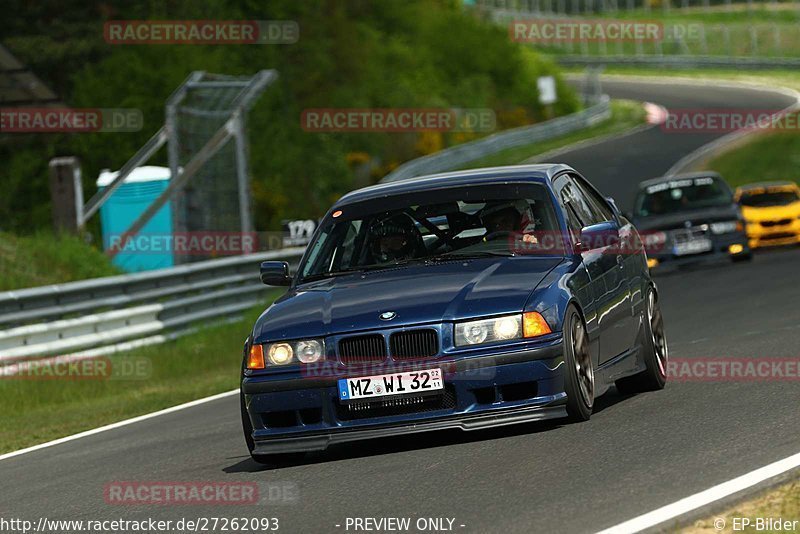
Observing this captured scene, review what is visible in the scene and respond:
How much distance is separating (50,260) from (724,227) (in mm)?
9879

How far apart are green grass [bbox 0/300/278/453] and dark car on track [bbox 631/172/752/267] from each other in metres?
7.67

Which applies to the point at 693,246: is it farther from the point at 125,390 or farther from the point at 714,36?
the point at 714,36

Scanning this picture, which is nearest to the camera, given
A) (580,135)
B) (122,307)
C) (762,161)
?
(122,307)

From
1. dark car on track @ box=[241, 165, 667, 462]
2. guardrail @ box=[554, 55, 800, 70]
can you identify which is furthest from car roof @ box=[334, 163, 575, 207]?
guardrail @ box=[554, 55, 800, 70]

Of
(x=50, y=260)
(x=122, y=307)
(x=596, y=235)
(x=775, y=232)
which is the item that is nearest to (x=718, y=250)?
(x=775, y=232)

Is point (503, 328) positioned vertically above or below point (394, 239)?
below

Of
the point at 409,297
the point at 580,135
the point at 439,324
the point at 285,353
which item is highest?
the point at 409,297

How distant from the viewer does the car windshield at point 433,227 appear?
9391 mm

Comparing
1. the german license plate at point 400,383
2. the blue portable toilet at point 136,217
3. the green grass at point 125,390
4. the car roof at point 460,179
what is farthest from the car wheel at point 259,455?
the blue portable toilet at point 136,217

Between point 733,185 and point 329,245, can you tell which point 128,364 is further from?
point 733,185

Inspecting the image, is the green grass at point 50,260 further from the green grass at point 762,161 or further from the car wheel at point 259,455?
the green grass at point 762,161

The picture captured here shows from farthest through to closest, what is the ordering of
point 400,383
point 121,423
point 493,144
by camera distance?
point 493,144, point 121,423, point 400,383

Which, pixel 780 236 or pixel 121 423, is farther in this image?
pixel 780 236

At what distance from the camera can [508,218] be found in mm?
9422
